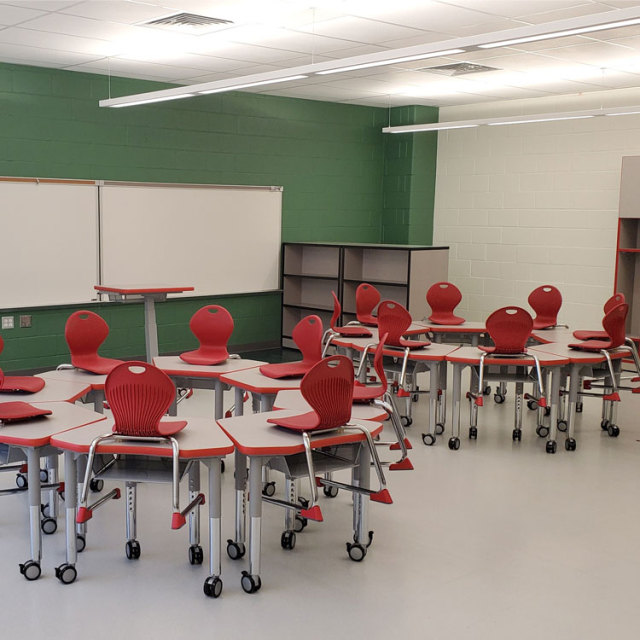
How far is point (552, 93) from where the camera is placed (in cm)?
948

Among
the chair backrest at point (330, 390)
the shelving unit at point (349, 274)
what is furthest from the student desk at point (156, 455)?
the shelving unit at point (349, 274)

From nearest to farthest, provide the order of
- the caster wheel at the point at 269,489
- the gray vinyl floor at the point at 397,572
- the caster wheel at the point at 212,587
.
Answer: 1. the gray vinyl floor at the point at 397,572
2. the caster wheel at the point at 212,587
3. the caster wheel at the point at 269,489

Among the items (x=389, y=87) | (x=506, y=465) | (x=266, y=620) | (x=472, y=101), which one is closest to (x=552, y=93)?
(x=472, y=101)

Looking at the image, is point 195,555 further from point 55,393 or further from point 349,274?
point 349,274

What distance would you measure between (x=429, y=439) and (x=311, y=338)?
1.40 m

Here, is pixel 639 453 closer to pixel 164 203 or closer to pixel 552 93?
pixel 552 93

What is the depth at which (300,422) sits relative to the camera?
400 cm

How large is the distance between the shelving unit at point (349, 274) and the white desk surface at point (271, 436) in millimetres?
5345

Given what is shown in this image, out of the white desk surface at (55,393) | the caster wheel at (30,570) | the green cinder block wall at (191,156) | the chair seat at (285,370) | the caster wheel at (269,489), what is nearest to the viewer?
the caster wheel at (30,570)

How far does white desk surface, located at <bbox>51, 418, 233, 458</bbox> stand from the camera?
371 cm

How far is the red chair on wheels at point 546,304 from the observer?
26.3 feet

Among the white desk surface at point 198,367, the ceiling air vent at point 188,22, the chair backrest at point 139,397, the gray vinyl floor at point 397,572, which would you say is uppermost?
the ceiling air vent at point 188,22

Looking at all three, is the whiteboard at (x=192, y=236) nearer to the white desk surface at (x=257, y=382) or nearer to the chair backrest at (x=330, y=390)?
the white desk surface at (x=257, y=382)

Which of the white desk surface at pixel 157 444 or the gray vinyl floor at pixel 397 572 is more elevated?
the white desk surface at pixel 157 444
